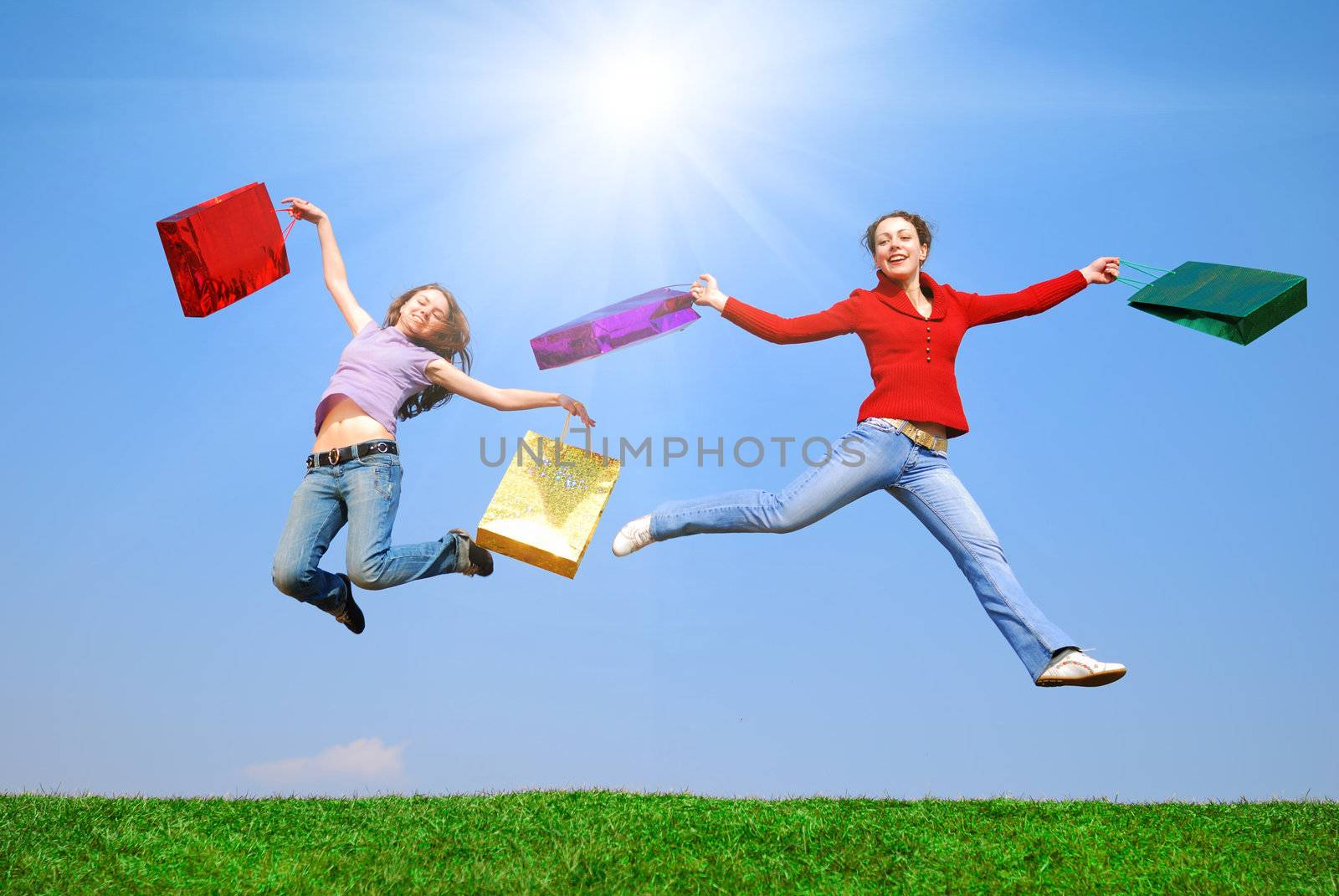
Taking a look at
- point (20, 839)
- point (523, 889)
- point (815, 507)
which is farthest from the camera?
point (20, 839)

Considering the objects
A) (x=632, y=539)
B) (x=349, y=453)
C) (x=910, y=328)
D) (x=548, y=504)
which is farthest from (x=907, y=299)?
(x=349, y=453)

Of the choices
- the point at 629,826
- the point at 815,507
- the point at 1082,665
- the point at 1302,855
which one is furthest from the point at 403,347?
the point at 1302,855

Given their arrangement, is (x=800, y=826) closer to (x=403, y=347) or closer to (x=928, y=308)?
(x=928, y=308)

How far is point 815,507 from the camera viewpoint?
543cm

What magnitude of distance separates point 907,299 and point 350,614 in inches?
146

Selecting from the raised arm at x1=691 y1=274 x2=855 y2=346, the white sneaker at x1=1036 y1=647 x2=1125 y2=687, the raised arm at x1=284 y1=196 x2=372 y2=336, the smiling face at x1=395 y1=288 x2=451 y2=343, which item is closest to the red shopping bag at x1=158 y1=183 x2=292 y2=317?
the raised arm at x1=284 y1=196 x2=372 y2=336

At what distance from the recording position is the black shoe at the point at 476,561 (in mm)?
6093

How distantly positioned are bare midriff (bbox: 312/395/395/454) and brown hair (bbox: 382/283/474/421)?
350mm

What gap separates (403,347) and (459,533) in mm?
1137

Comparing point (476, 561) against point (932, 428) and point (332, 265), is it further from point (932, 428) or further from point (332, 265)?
point (932, 428)

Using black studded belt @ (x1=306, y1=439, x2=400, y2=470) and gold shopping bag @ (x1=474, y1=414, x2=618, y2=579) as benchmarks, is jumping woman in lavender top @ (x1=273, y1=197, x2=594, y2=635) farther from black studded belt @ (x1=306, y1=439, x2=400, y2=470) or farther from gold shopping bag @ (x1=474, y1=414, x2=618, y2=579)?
gold shopping bag @ (x1=474, y1=414, x2=618, y2=579)

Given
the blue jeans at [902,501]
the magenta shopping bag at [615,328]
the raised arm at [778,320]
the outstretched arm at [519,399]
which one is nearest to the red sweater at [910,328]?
the raised arm at [778,320]

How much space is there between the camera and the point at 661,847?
5328 millimetres

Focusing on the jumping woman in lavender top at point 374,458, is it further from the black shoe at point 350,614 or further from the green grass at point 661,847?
the green grass at point 661,847
